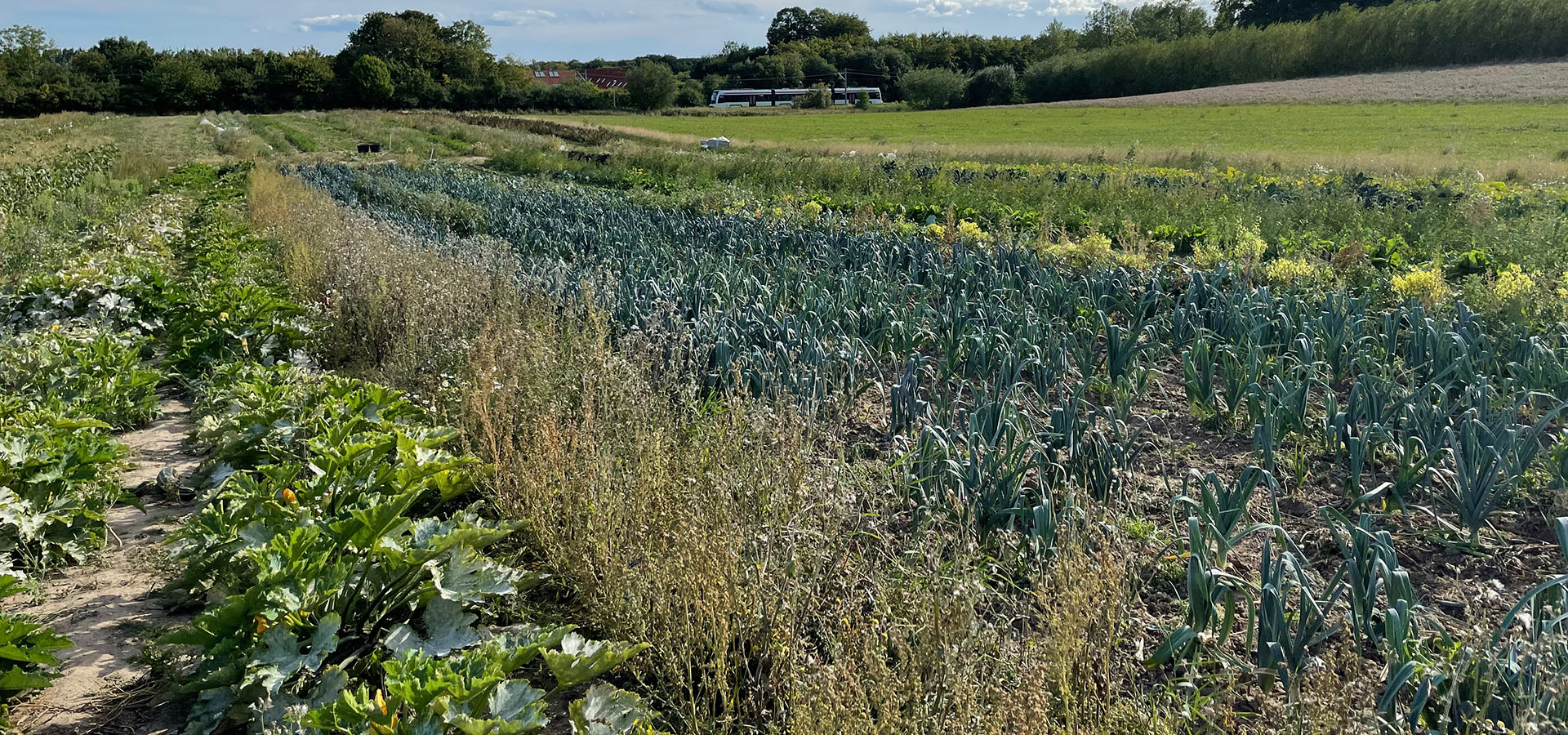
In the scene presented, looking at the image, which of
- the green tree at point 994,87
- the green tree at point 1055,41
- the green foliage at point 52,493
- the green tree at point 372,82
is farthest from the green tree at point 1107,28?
the green foliage at point 52,493

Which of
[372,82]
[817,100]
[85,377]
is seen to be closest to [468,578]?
[85,377]

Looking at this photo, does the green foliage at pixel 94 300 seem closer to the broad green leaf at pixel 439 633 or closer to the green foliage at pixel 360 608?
the green foliage at pixel 360 608

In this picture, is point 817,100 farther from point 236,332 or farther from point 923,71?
point 236,332

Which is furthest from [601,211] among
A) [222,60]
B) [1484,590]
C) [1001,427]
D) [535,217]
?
[222,60]

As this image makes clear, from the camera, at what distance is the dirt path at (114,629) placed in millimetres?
2600

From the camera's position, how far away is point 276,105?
66812mm

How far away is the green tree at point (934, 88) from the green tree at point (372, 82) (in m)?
41.5

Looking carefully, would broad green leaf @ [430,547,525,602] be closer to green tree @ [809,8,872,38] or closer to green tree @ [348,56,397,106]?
green tree @ [348,56,397,106]

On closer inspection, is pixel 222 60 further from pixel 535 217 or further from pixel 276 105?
pixel 535 217

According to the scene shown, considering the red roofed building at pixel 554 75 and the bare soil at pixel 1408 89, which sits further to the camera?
the red roofed building at pixel 554 75

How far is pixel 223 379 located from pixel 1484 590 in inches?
235

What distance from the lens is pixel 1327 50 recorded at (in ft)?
188

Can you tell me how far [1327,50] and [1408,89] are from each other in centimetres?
1849

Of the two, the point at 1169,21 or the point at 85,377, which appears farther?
the point at 1169,21
